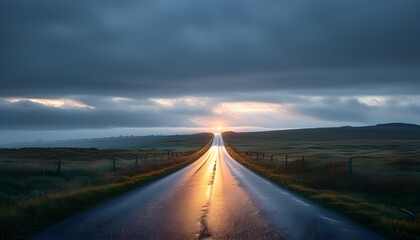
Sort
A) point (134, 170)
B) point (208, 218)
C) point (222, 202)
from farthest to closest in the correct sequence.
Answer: point (134, 170)
point (222, 202)
point (208, 218)

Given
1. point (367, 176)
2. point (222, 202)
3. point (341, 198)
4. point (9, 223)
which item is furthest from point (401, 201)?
point (9, 223)

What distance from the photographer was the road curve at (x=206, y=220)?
472 inches

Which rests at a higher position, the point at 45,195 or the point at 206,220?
the point at 45,195

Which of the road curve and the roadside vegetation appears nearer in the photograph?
the road curve

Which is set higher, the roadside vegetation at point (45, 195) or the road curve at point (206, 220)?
the roadside vegetation at point (45, 195)

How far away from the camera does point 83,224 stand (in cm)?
1334

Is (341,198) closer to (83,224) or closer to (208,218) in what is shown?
(208,218)

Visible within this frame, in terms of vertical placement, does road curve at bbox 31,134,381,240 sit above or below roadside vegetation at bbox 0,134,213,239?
below

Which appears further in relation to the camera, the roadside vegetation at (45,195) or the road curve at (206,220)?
the roadside vegetation at (45,195)

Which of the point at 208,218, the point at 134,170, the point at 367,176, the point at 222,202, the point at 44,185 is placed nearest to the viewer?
the point at 208,218

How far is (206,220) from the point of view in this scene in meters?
14.5

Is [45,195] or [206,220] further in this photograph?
[45,195]

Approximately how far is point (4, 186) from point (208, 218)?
14.3m

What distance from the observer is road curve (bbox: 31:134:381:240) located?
11992 mm
